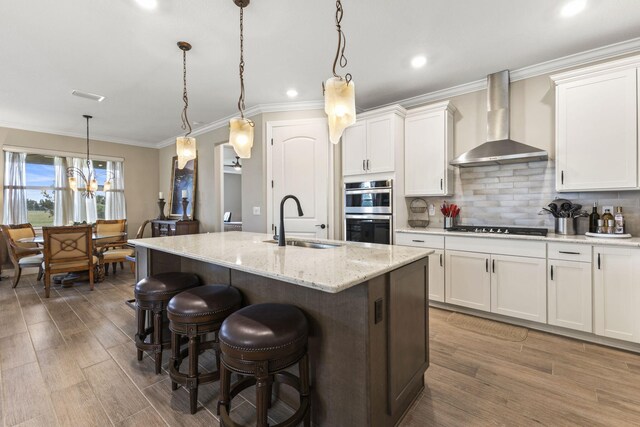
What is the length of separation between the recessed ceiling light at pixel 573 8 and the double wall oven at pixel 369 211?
6.82 ft

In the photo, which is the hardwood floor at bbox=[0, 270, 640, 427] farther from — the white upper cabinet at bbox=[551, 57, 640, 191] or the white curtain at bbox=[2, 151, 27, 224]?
the white curtain at bbox=[2, 151, 27, 224]

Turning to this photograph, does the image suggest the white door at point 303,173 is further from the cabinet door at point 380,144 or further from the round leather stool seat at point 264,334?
the round leather stool seat at point 264,334

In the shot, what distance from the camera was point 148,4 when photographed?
7.12ft

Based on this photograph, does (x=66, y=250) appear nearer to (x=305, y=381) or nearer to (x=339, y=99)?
(x=305, y=381)

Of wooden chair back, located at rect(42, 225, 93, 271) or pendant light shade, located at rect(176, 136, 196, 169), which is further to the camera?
wooden chair back, located at rect(42, 225, 93, 271)

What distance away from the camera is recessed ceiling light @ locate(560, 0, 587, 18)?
2146 millimetres

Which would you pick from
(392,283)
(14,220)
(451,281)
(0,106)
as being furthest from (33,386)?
(14,220)

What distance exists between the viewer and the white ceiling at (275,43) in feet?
7.34

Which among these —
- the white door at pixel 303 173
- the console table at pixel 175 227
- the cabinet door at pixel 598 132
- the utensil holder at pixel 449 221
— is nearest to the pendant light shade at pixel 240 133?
the white door at pixel 303 173

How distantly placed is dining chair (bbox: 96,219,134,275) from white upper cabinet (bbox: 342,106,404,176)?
148 inches

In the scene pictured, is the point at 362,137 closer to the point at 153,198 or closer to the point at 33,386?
the point at 33,386

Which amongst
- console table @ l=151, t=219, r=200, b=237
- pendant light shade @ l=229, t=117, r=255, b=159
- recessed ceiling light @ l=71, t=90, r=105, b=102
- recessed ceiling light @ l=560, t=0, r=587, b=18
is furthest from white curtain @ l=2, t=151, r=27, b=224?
recessed ceiling light @ l=560, t=0, r=587, b=18

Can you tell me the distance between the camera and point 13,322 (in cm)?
298

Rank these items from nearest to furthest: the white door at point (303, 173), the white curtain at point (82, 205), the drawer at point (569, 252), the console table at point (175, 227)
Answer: the drawer at point (569, 252) < the white door at point (303, 173) < the console table at point (175, 227) < the white curtain at point (82, 205)
